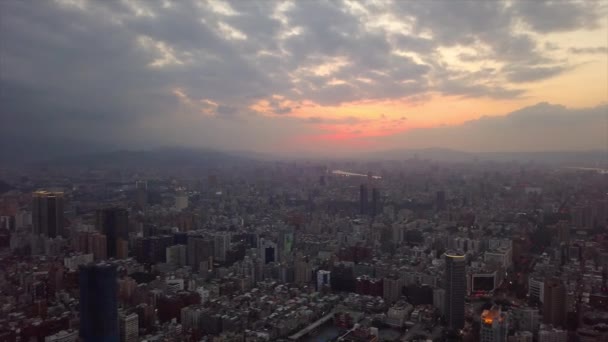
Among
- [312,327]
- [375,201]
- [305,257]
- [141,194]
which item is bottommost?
[312,327]

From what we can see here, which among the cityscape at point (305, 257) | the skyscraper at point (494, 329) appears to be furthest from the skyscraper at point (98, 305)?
the skyscraper at point (494, 329)

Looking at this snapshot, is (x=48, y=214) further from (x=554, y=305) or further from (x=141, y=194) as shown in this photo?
(x=554, y=305)

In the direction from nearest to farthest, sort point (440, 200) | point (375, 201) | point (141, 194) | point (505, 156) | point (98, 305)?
1. point (98, 305)
2. point (141, 194)
3. point (505, 156)
4. point (375, 201)
5. point (440, 200)

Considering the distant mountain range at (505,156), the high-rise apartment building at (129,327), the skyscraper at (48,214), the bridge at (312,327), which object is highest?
the distant mountain range at (505,156)

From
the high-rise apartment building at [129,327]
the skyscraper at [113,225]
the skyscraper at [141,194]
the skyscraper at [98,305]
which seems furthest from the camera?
the skyscraper at [141,194]

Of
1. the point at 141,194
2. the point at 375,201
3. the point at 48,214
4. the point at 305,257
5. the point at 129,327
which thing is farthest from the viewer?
the point at 375,201

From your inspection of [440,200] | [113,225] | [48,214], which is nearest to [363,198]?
[440,200]

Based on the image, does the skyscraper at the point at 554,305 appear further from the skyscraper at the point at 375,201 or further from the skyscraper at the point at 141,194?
the skyscraper at the point at 141,194
